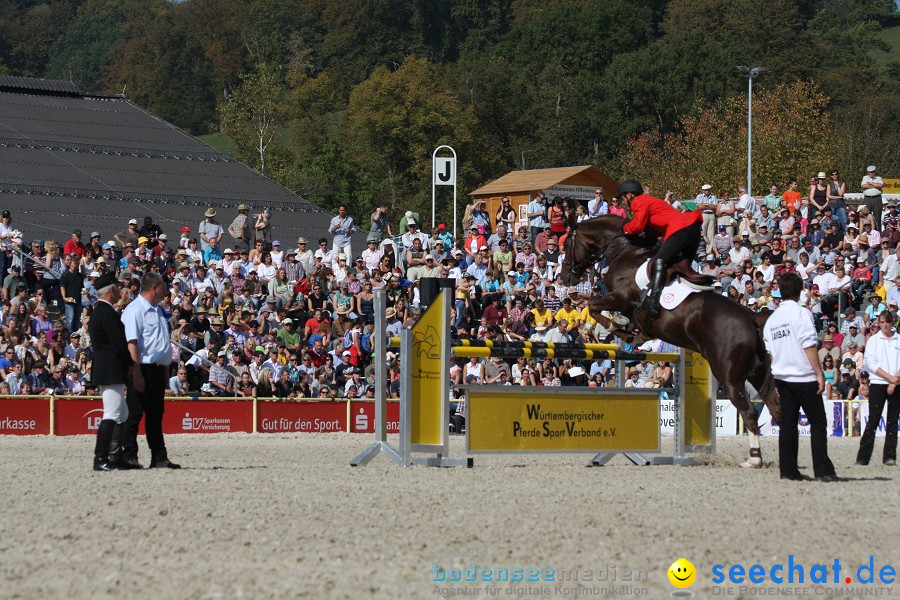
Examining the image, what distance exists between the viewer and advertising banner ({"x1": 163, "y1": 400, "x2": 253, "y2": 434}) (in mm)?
20516

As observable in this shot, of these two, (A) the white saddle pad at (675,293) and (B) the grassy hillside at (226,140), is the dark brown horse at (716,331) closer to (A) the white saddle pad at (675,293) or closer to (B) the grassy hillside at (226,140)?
(A) the white saddle pad at (675,293)

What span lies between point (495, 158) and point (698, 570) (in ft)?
243

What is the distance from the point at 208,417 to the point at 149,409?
9.19 m

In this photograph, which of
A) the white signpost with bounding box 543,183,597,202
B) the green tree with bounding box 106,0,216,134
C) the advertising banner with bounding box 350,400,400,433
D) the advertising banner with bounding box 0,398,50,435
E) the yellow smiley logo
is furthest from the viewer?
the green tree with bounding box 106,0,216,134

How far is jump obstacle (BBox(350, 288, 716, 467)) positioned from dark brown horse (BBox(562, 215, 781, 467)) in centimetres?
42

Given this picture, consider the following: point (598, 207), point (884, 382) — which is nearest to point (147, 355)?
point (884, 382)

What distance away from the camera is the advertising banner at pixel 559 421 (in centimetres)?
1214

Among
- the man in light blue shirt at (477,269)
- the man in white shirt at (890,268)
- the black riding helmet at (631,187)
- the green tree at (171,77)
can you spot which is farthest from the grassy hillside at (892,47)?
the black riding helmet at (631,187)

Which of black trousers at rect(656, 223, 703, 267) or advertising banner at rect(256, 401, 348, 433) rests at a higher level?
black trousers at rect(656, 223, 703, 267)

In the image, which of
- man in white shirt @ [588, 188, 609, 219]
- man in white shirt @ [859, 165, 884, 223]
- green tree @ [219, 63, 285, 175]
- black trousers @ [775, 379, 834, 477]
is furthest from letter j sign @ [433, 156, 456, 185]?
green tree @ [219, 63, 285, 175]

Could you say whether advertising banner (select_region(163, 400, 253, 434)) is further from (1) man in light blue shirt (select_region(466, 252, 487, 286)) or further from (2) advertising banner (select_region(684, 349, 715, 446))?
(2) advertising banner (select_region(684, 349, 715, 446))

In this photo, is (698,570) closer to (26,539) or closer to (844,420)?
(26,539)

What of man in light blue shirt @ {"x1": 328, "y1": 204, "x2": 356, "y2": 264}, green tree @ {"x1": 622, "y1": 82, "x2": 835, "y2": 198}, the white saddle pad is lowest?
the white saddle pad

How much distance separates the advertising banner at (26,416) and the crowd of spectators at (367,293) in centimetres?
75
